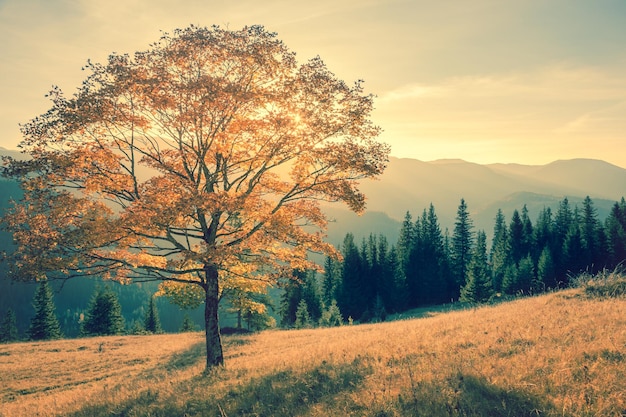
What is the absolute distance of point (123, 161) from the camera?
13508 mm

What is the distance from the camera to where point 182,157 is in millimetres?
13492

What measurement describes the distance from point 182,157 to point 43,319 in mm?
62649

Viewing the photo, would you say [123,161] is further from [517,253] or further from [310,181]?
[517,253]

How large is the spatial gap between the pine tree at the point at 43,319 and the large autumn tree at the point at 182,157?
59126 mm

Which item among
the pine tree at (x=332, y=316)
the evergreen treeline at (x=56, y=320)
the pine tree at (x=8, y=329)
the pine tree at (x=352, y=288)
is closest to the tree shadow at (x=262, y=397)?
the pine tree at (x=332, y=316)

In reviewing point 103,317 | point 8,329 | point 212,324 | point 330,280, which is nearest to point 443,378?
point 212,324

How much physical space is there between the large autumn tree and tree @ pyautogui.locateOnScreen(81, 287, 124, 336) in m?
58.3

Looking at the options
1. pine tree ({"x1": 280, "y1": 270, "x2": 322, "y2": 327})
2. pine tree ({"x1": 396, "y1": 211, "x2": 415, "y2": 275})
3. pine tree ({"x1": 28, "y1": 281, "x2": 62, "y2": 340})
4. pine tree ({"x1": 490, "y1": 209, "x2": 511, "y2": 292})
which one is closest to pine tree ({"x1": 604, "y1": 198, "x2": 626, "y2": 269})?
pine tree ({"x1": 490, "y1": 209, "x2": 511, "y2": 292})

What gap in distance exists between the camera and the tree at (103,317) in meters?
63.1

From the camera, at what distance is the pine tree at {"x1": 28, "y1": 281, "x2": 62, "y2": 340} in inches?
2356

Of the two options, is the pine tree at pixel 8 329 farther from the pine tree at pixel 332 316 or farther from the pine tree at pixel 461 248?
the pine tree at pixel 461 248

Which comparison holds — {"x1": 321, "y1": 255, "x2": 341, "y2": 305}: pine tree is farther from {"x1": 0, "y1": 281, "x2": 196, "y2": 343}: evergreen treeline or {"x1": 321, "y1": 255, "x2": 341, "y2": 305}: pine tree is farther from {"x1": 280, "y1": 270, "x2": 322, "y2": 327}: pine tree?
{"x1": 0, "y1": 281, "x2": 196, "y2": 343}: evergreen treeline

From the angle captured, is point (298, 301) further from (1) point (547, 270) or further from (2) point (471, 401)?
(2) point (471, 401)

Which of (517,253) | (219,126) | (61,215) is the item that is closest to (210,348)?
(61,215)
